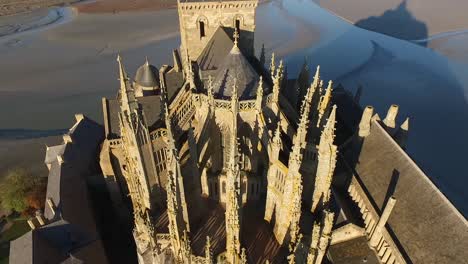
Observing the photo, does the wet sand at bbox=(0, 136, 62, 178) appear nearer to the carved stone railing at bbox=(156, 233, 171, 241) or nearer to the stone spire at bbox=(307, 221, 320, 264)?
the carved stone railing at bbox=(156, 233, 171, 241)

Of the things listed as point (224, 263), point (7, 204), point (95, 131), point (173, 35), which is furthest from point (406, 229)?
point (173, 35)

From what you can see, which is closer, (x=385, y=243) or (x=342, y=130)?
(x=385, y=243)

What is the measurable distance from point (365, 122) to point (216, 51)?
12924 mm

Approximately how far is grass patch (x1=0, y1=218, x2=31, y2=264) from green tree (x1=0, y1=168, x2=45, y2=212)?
1.27 metres

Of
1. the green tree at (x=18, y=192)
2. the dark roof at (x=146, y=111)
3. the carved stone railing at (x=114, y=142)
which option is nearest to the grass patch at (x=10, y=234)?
the green tree at (x=18, y=192)

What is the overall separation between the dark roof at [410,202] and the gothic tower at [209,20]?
1330 cm

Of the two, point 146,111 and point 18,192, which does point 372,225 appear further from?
point 18,192

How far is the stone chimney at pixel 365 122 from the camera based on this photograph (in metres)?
22.0

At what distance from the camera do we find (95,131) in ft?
95.9

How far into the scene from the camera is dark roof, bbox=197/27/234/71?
2084 centimetres

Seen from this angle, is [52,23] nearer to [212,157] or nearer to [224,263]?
[212,157]

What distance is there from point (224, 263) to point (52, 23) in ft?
238

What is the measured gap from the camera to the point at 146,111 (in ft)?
76.5

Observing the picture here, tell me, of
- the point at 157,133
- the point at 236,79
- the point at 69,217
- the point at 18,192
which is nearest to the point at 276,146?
the point at 236,79
